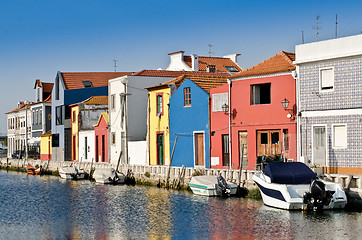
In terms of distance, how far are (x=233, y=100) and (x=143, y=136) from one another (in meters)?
15.4

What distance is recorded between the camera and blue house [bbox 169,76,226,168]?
41.4 meters

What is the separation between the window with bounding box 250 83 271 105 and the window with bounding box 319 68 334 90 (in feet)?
16.8

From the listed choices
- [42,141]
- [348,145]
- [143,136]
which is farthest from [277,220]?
[42,141]

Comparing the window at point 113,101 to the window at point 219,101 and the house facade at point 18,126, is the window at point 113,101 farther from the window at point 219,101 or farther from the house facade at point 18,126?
the house facade at point 18,126

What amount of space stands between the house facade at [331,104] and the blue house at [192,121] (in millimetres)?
9547

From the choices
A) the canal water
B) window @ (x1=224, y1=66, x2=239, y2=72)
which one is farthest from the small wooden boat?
the canal water

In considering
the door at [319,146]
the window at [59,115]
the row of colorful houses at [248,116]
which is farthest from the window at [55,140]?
the door at [319,146]

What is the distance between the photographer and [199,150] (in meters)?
42.1

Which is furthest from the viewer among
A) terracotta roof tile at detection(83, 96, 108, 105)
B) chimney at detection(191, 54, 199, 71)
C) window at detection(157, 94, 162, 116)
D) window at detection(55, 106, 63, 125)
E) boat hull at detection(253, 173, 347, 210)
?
chimney at detection(191, 54, 199, 71)

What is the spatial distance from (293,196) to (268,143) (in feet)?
31.1

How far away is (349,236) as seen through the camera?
20969mm

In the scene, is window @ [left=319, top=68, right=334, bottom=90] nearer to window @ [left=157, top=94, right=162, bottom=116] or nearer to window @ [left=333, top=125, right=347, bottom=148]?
window @ [left=333, top=125, right=347, bottom=148]

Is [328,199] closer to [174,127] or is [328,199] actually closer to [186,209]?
[186,209]

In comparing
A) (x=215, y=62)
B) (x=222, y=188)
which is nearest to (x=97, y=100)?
(x=215, y=62)
